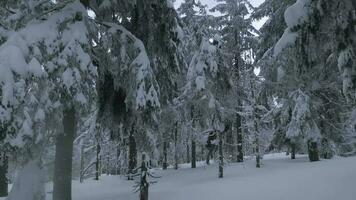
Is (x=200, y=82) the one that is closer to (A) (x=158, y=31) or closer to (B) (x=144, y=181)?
(B) (x=144, y=181)

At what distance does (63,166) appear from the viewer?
890 cm

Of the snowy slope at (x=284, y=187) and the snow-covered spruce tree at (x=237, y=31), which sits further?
the snow-covered spruce tree at (x=237, y=31)

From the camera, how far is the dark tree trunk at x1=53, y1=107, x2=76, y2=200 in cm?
883

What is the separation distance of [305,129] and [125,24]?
44.8 feet

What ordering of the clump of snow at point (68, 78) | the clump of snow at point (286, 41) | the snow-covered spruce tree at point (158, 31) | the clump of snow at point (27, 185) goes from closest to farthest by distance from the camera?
the clump of snow at point (286, 41), the clump of snow at point (68, 78), the snow-covered spruce tree at point (158, 31), the clump of snow at point (27, 185)

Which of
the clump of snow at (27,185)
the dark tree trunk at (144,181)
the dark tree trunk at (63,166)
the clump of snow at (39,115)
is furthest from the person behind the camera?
the dark tree trunk at (144,181)

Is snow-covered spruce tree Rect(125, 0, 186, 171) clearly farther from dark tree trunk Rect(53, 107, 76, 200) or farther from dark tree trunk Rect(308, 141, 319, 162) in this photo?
dark tree trunk Rect(308, 141, 319, 162)

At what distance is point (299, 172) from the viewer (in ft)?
60.1

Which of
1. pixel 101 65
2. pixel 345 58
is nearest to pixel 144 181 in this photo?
pixel 101 65

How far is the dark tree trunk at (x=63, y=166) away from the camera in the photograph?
8828 mm

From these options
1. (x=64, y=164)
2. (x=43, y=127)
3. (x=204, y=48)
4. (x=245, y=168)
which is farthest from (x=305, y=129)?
(x=43, y=127)

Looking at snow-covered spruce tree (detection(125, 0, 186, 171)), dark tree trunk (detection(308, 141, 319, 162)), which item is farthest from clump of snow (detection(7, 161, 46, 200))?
dark tree trunk (detection(308, 141, 319, 162))

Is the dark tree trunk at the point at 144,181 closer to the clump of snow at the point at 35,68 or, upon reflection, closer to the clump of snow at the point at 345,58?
the clump of snow at the point at 35,68

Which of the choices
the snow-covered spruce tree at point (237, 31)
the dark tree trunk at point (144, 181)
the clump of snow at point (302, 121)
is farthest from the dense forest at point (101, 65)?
the snow-covered spruce tree at point (237, 31)
